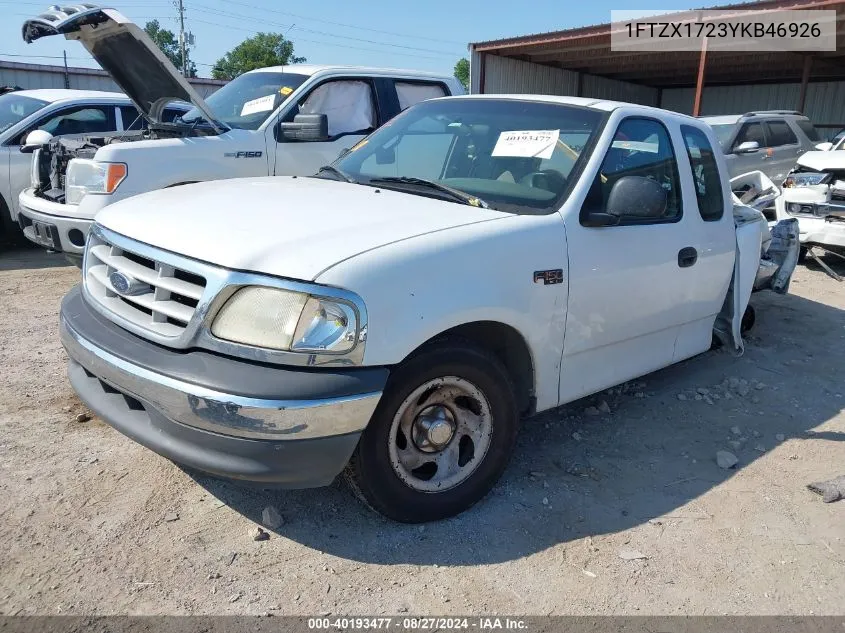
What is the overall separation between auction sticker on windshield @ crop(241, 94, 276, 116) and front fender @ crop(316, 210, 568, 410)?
169 inches

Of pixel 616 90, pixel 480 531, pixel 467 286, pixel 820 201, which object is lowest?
pixel 480 531

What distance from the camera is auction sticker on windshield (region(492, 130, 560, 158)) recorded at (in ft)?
11.6

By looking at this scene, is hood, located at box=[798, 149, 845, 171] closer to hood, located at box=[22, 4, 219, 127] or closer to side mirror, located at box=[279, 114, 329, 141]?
side mirror, located at box=[279, 114, 329, 141]

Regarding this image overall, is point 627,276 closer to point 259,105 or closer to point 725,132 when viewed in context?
point 259,105

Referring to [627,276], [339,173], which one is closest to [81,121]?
[339,173]

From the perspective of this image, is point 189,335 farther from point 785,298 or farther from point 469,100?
point 785,298

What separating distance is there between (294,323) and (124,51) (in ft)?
15.2

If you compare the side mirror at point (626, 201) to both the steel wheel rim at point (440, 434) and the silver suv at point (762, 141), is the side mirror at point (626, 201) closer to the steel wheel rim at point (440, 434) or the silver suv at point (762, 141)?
the steel wheel rim at point (440, 434)

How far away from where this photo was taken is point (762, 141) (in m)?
12.0

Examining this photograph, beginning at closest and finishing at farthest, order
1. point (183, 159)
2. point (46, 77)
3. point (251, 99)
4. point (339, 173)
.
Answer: point (339, 173) < point (183, 159) < point (251, 99) < point (46, 77)

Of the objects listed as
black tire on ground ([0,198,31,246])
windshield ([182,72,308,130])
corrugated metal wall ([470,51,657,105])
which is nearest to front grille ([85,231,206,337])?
windshield ([182,72,308,130])

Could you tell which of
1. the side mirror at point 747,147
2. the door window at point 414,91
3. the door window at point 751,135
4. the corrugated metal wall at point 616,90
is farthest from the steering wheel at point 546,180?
the corrugated metal wall at point 616,90

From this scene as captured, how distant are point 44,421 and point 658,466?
10.7 ft

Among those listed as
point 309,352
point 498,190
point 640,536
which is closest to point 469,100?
point 498,190
